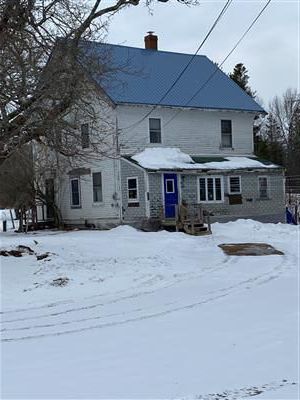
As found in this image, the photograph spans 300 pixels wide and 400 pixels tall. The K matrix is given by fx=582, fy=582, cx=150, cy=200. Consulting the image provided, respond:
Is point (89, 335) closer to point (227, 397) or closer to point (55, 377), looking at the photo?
point (55, 377)

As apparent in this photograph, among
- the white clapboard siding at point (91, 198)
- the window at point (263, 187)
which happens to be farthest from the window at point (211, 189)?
the white clapboard siding at point (91, 198)

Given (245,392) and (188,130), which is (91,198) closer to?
(188,130)

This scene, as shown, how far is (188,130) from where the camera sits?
3173cm

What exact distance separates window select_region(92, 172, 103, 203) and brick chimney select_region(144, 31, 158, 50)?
9.58 meters

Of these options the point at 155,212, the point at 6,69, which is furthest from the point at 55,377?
the point at 155,212

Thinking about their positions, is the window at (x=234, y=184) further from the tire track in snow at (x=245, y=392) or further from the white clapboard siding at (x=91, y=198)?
the tire track in snow at (x=245, y=392)

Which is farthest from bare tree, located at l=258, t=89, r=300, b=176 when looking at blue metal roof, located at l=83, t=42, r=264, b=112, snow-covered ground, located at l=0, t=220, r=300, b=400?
snow-covered ground, located at l=0, t=220, r=300, b=400

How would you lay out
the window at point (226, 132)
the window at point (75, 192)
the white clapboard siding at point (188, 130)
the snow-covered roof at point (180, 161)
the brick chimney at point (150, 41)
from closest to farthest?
the snow-covered roof at point (180, 161) → the white clapboard siding at point (188, 130) → the window at point (75, 192) → the window at point (226, 132) → the brick chimney at point (150, 41)

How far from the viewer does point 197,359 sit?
6945mm

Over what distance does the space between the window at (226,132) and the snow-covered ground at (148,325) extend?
16.4m

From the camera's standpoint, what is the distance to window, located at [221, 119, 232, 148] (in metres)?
33.4

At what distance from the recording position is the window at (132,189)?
1137 inches

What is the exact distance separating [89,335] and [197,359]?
2152mm

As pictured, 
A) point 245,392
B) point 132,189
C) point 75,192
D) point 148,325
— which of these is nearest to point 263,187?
point 132,189
